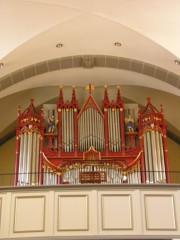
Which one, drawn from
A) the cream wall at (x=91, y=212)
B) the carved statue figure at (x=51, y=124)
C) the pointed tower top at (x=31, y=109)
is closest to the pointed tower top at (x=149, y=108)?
the carved statue figure at (x=51, y=124)

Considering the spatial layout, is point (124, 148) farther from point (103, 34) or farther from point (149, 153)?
point (103, 34)

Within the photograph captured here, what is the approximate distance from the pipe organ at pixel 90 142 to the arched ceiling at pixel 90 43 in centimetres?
64

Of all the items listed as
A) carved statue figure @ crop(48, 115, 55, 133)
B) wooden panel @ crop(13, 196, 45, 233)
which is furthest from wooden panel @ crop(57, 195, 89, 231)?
carved statue figure @ crop(48, 115, 55, 133)

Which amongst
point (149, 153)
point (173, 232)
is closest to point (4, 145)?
point (149, 153)

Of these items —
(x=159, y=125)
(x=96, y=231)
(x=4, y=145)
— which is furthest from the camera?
(x=4, y=145)

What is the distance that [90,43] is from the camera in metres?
14.5

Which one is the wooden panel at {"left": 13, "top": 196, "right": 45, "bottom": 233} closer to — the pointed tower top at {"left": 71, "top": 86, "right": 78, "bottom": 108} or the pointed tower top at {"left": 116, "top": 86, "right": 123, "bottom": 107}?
the pointed tower top at {"left": 71, "top": 86, "right": 78, "bottom": 108}

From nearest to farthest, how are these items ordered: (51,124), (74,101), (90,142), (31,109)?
(90,142), (51,124), (31,109), (74,101)

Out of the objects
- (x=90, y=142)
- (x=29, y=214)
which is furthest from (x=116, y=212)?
(x=90, y=142)

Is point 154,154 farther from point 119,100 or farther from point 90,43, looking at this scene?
point 90,43

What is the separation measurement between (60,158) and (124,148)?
173 centimetres

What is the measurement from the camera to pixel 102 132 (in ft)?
48.2

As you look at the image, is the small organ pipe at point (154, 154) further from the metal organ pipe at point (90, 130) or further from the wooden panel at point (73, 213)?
the wooden panel at point (73, 213)

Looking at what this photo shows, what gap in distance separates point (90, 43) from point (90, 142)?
8.73 ft
